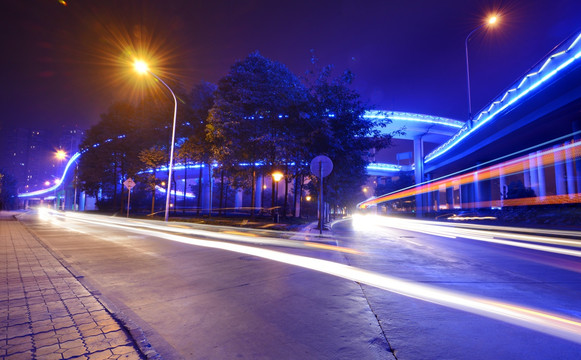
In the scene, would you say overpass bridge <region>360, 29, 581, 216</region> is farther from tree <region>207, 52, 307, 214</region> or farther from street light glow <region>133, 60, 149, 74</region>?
street light glow <region>133, 60, 149, 74</region>

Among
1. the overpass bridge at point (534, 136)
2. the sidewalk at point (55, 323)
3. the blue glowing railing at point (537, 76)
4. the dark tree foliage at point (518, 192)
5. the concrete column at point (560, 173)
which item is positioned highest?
the blue glowing railing at point (537, 76)

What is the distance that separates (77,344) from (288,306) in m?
2.31

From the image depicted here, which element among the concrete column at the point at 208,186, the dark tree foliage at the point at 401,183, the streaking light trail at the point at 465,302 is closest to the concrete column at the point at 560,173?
the streaking light trail at the point at 465,302

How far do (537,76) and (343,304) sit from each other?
23465 millimetres

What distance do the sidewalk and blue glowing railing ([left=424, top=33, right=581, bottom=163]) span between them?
2310 cm

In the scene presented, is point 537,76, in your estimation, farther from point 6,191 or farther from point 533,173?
point 6,191

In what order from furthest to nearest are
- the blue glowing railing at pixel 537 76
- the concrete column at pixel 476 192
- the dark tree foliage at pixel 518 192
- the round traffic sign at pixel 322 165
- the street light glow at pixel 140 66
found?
1. the concrete column at pixel 476 192
2. the dark tree foliage at pixel 518 192
3. the street light glow at pixel 140 66
4. the blue glowing railing at pixel 537 76
5. the round traffic sign at pixel 322 165

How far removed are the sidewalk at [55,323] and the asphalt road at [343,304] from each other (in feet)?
1.05

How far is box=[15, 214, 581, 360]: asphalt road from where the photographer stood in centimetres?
273

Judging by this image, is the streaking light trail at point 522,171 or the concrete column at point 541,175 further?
the concrete column at point 541,175

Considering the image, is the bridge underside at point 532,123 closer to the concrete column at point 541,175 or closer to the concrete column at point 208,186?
the concrete column at point 541,175

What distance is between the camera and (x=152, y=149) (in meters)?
27.0

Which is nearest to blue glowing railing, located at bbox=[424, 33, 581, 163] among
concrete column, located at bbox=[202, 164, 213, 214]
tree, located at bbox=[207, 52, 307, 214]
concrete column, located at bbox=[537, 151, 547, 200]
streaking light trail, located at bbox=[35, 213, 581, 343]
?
concrete column, located at bbox=[537, 151, 547, 200]

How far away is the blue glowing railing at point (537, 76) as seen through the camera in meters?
15.9
